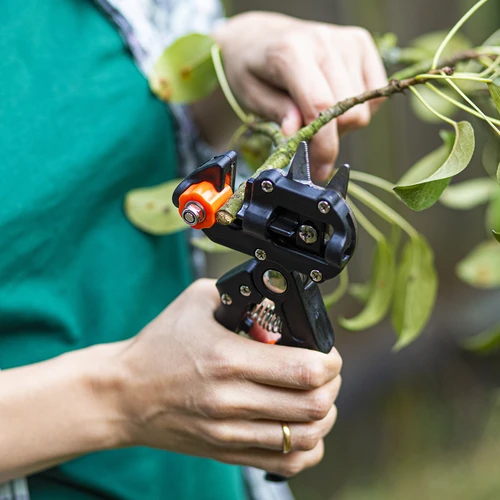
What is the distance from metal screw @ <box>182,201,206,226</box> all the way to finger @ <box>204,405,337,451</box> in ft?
0.67

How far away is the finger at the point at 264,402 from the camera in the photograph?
0.54 metres

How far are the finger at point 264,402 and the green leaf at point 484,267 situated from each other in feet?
1.12

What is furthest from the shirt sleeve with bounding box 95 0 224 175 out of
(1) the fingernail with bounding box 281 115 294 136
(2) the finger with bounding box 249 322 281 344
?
(2) the finger with bounding box 249 322 281 344

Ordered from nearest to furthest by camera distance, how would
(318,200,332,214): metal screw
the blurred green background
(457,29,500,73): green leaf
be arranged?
(318,200,332,214): metal screw < (457,29,500,73): green leaf < the blurred green background

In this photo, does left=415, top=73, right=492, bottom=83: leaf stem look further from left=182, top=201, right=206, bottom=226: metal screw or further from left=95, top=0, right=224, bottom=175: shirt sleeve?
left=95, top=0, right=224, bottom=175: shirt sleeve

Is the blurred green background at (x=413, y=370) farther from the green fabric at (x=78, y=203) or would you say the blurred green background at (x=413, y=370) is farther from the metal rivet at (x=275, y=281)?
the metal rivet at (x=275, y=281)

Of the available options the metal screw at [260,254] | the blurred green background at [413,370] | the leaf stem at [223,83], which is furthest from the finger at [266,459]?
the blurred green background at [413,370]

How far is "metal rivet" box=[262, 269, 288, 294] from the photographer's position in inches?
19.6

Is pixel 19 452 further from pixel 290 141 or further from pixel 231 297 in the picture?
pixel 290 141

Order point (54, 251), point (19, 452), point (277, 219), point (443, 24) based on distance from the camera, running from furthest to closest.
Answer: point (443, 24) < point (54, 251) < point (19, 452) < point (277, 219)

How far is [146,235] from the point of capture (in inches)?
31.9

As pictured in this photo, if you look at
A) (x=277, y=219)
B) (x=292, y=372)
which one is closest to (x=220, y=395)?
(x=292, y=372)

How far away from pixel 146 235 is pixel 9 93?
Result: 24cm

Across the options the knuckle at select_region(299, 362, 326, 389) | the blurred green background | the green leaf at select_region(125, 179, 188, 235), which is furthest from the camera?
the blurred green background
